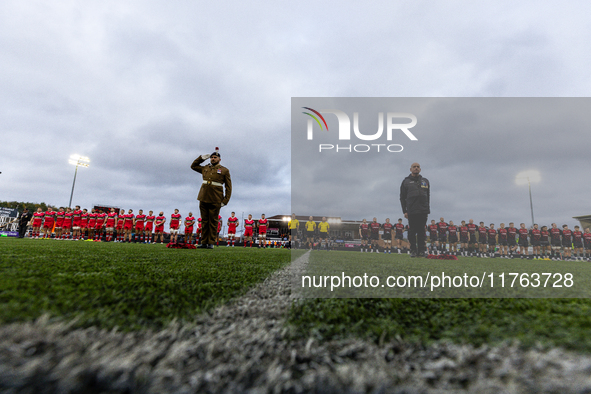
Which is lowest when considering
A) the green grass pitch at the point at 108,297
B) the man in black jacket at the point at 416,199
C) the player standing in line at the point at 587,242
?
the green grass pitch at the point at 108,297

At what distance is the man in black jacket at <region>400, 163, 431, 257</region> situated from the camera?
6.87 meters

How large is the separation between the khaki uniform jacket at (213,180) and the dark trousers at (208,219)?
0.14 meters

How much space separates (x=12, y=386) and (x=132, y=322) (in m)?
0.37

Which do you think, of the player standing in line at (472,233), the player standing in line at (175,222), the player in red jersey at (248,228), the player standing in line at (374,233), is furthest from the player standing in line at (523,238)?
the player standing in line at (175,222)

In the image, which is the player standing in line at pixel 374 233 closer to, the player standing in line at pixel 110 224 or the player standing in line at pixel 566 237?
the player standing in line at pixel 566 237

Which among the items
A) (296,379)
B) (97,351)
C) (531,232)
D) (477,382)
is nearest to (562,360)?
(477,382)

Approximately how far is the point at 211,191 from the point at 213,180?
24 cm

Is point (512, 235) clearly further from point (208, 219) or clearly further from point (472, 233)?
point (208, 219)

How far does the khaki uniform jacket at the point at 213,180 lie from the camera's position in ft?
19.5

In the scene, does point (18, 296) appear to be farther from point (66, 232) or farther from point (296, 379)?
point (66, 232)

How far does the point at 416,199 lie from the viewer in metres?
6.94

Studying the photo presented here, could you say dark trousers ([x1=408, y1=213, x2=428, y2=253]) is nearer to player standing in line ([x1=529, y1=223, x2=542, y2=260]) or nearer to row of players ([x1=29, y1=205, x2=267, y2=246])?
row of players ([x1=29, y1=205, x2=267, y2=246])

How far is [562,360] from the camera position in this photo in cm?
73

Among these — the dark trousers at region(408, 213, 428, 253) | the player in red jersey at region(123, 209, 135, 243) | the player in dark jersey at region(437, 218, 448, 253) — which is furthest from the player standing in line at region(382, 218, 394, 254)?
the player in red jersey at region(123, 209, 135, 243)
